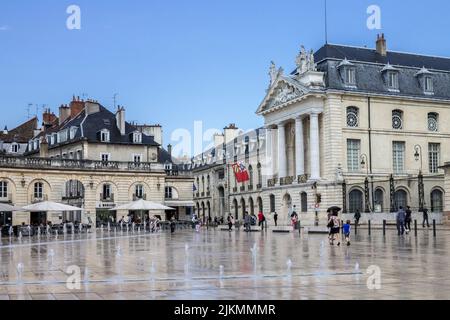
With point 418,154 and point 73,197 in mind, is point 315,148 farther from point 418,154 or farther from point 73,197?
point 73,197

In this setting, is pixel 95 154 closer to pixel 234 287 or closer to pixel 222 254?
pixel 222 254

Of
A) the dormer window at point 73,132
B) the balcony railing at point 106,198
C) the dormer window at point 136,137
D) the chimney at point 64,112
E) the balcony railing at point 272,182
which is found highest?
the chimney at point 64,112

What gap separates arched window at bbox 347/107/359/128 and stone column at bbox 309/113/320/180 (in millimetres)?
2727

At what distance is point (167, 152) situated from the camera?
82250 mm

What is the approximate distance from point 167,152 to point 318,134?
2910cm

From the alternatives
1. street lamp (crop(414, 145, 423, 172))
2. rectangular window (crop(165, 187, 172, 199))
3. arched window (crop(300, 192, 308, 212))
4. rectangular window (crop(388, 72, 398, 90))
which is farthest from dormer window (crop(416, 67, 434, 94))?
rectangular window (crop(165, 187, 172, 199))

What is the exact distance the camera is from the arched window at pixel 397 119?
58.6m

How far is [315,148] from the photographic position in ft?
186

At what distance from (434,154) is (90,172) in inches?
1199

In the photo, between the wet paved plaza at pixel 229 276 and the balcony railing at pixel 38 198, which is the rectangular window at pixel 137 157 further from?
the wet paved plaza at pixel 229 276

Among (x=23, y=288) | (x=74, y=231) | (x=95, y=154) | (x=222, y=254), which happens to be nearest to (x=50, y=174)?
(x=74, y=231)

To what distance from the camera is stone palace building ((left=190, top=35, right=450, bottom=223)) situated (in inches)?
2184

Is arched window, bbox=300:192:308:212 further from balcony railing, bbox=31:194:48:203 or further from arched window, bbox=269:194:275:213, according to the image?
balcony railing, bbox=31:194:48:203

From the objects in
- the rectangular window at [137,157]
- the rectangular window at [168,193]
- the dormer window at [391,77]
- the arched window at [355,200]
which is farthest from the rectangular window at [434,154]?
the rectangular window at [137,157]
